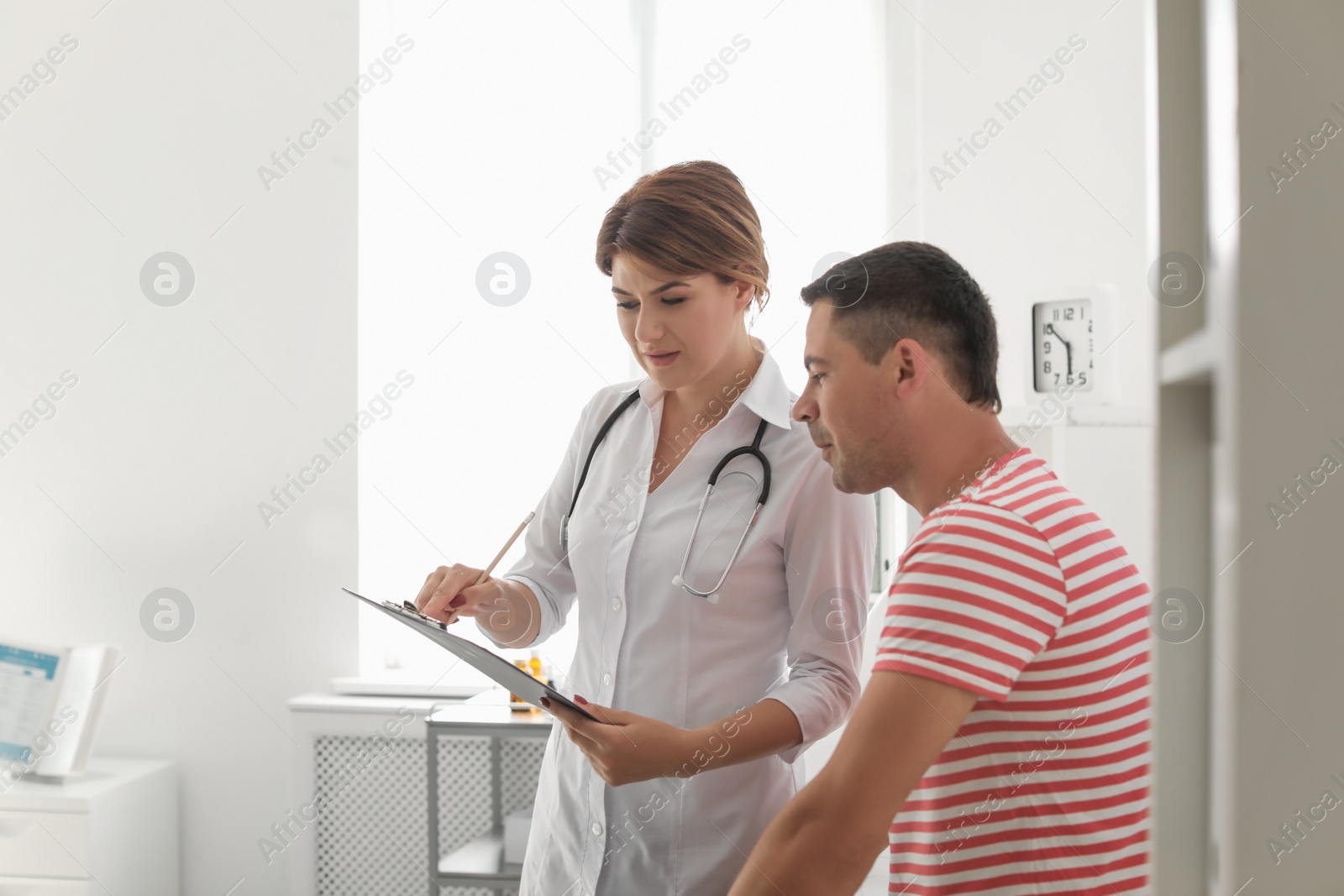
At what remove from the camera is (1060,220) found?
2.74 meters

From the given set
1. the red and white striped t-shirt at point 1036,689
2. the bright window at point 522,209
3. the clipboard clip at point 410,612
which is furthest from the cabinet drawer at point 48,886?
the red and white striped t-shirt at point 1036,689

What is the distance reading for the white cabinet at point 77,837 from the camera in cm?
259

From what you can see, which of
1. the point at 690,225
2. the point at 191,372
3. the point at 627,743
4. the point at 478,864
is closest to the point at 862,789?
the point at 627,743

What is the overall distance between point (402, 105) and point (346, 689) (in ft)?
5.98

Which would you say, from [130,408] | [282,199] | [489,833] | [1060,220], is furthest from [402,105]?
[489,833]

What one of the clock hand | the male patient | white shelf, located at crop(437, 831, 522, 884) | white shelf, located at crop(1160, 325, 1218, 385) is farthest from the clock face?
white shelf, located at crop(1160, 325, 1218, 385)

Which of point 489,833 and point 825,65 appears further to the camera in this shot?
point 825,65

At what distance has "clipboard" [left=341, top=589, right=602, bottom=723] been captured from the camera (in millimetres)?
1038

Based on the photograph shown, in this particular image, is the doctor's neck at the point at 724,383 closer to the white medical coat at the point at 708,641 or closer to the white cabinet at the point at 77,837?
the white medical coat at the point at 708,641

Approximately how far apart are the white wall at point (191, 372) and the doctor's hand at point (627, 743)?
6.81ft

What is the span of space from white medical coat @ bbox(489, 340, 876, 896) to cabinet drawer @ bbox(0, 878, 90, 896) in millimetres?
1919

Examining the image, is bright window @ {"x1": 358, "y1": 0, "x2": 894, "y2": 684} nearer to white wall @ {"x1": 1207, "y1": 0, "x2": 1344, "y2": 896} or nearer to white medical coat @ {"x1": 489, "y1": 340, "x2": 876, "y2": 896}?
white medical coat @ {"x1": 489, "y1": 340, "x2": 876, "y2": 896}

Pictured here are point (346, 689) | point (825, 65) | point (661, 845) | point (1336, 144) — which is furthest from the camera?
point (825, 65)

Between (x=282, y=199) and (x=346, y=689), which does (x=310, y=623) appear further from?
(x=282, y=199)
